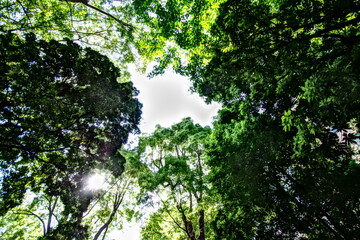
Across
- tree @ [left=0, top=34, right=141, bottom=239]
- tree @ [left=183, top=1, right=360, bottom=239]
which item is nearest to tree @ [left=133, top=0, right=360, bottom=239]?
tree @ [left=183, top=1, right=360, bottom=239]

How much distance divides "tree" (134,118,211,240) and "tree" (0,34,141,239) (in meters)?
4.17

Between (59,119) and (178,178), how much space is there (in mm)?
8213

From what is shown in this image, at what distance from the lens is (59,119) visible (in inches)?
272

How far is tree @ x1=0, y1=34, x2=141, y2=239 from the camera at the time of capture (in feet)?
20.2

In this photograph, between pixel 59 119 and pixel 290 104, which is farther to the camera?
pixel 59 119

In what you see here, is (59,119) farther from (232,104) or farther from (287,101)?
(287,101)

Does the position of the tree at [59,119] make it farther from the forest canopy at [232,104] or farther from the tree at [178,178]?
the tree at [178,178]

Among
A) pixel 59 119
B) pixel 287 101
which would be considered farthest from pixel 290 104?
pixel 59 119

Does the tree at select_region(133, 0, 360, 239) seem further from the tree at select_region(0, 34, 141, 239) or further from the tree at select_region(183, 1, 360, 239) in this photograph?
the tree at select_region(0, 34, 141, 239)

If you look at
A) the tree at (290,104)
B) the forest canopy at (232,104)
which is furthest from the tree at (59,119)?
the tree at (290,104)

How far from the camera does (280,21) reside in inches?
168

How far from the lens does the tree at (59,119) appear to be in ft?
20.2

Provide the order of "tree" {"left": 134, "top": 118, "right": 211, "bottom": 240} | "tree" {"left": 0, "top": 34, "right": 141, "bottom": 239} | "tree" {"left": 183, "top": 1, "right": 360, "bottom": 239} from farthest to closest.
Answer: "tree" {"left": 134, "top": 118, "right": 211, "bottom": 240} → "tree" {"left": 0, "top": 34, "right": 141, "bottom": 239} → "tree" {"left": 183, "top": 1, "right": 360, "bottom": 239}

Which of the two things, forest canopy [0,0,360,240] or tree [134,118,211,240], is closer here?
forest canopy [0,0,360,240]
